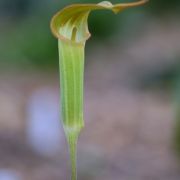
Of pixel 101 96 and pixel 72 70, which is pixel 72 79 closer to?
pixel 72 70

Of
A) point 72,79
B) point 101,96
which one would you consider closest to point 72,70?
point 72,79

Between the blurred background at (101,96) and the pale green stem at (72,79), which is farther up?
the pale green stem at (72,79)

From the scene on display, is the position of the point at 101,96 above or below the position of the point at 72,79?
below

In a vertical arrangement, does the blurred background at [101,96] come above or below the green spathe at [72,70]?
below

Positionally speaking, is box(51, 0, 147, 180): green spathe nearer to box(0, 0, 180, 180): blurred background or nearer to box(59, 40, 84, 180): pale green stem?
box(59, 40, 84, 180): pale green stem

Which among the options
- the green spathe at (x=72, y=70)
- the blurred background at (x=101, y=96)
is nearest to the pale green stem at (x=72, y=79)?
the green spathe at (x=72, y=70)

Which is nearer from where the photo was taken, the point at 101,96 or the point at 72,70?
the point at 72,70

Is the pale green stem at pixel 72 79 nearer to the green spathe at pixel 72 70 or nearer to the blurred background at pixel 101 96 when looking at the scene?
the green spathe at pixel 72 70

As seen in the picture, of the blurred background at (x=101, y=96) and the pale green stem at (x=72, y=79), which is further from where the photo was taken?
the blurred background at (x=101, y=96)

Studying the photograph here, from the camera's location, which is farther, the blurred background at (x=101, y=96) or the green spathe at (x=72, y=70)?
the blurred background at (x=101, y=96)

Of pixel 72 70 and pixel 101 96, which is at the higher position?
pixel 72 70

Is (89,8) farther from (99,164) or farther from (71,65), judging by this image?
(99,164)
